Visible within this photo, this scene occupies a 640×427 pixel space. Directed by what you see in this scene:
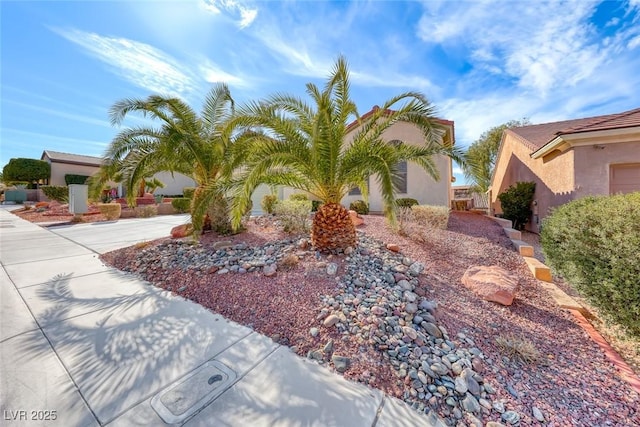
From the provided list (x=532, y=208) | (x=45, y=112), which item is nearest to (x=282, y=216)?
(x=532, y=208)

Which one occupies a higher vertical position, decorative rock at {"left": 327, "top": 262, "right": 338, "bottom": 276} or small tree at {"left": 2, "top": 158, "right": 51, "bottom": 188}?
small tree at {"left": 2, "top": 158, "right": 51, "bottom": 188}

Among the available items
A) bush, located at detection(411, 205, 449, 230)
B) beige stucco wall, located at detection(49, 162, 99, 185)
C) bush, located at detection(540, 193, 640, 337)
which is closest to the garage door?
bush, located at detection(411, 205, 449, 230)

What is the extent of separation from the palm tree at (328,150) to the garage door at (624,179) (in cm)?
791

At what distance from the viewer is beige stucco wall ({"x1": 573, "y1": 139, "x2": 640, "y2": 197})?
26.5 feet

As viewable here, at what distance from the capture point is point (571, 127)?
34.8 feet

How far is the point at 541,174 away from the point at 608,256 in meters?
10.2

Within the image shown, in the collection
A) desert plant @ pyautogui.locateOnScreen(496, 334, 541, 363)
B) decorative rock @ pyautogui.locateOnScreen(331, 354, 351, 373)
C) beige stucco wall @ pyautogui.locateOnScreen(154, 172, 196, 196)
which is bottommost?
desert plant @ pyautogui.locateOnScreen(496, 334, 541, 363)

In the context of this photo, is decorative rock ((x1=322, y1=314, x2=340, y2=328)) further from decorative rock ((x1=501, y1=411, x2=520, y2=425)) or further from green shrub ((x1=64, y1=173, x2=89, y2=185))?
green shrub ((x1=64, y1=173, x2=89, y2=185))

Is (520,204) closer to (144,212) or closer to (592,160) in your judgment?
(592,160)

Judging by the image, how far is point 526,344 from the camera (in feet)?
10.1

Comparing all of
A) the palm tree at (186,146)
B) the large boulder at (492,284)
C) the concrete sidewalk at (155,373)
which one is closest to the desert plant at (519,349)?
the large boulder at (492,284)

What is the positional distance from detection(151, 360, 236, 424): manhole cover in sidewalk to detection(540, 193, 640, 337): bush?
524cm

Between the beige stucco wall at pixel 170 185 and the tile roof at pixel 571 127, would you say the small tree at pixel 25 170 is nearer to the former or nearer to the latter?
the beige stucco wall at pixel 170 185

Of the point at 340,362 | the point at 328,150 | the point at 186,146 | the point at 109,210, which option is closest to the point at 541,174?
the point at 328,150
